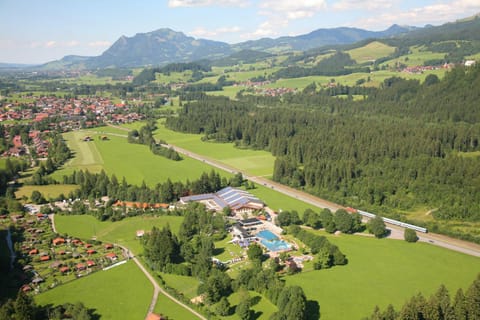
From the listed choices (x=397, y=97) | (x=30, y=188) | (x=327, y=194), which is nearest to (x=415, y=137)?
(x=327, y=194)

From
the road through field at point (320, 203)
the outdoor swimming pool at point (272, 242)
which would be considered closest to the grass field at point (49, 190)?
the road through field at point (320, 203)

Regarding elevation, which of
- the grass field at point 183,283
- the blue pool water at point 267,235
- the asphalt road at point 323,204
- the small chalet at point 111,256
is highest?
the small chalet at point 111,256

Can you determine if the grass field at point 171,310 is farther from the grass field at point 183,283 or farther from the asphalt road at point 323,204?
the asphalt road at point 323,204

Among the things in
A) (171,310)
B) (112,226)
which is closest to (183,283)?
(171,310)

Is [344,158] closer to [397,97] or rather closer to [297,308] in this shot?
[297,308]

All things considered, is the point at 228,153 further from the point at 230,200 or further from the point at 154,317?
the point at 154,317

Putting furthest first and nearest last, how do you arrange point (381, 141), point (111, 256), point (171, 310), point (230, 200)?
1. point (381, 141)
2. point (230, 200)
3. point (111, 256)
4. point (171, 310)
